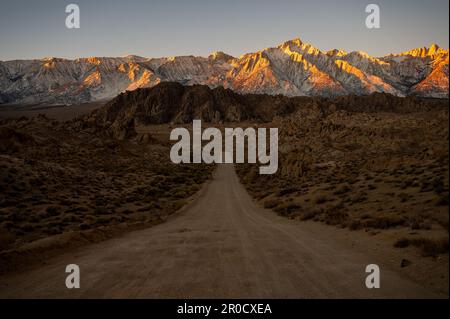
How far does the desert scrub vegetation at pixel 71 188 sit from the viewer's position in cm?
1984

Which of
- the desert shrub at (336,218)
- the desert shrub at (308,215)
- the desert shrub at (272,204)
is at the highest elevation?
the desert shrub at (336,218)

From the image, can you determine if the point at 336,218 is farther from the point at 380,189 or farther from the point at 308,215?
the point at 380,189

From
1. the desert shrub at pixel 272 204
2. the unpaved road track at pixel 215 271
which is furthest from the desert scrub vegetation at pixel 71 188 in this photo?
the desert shrub at pixel 272 204

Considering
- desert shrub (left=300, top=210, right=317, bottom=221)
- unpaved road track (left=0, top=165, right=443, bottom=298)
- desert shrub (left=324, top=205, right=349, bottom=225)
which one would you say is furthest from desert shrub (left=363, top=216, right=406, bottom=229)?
desert shrub (left=300, top=210, right=317, bottom=221)

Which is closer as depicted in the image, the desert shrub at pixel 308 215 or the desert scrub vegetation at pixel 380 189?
the desert scrub vegetation at pixel 380 189

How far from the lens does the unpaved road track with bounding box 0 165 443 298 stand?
741 centimetres

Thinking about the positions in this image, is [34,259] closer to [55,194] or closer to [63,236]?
[63,236]

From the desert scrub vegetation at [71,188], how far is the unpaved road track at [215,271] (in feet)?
20.4

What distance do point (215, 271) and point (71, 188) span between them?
26403 mm

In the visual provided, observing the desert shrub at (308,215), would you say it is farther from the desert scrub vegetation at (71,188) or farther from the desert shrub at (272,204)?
the desert scrub vegetation at (71,188)

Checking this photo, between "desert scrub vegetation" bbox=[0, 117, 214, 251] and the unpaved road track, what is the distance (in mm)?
6210

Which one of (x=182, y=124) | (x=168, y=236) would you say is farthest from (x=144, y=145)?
(x=182, y=124)

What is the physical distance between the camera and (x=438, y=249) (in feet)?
29.9
